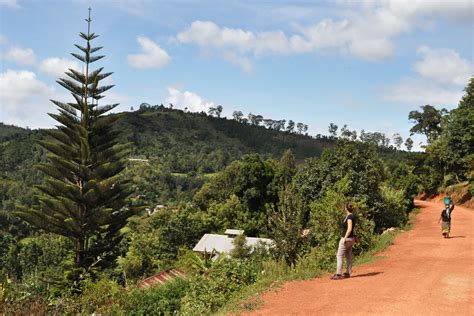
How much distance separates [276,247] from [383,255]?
2.78 meters

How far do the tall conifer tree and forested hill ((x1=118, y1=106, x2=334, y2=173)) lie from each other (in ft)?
294

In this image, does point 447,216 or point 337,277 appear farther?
point 447,216

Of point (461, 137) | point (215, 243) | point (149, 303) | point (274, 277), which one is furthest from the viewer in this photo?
point (461, 137)

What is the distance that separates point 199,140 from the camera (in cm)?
13775

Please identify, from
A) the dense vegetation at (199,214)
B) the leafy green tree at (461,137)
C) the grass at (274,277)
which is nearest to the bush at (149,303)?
the dense vegetation at (199,214)

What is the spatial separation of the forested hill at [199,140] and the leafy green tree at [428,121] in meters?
64.6

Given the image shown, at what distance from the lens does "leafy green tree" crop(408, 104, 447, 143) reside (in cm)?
4622

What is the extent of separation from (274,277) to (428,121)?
144 ft

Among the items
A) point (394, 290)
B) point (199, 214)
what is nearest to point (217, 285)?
point (394, 290)

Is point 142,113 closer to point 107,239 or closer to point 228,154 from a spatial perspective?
point 228,154

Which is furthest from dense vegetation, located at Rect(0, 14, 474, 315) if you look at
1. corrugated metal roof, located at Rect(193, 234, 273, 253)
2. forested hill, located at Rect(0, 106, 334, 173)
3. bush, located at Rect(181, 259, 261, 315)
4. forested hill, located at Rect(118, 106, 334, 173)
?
forested hill, located at Rect(118, 106, 334, 173)

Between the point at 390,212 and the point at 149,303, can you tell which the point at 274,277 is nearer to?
the point at 149,303

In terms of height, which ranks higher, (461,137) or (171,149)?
(171,149)

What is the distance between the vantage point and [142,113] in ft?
507
